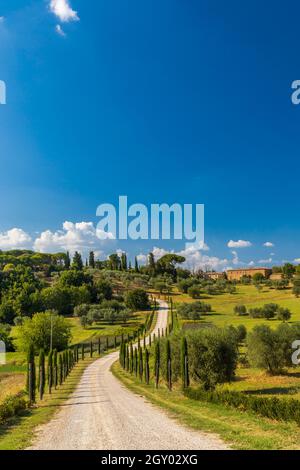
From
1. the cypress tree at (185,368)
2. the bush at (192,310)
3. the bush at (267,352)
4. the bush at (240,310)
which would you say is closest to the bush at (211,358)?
the cypress tree at (185,368)

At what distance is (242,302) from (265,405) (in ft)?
453

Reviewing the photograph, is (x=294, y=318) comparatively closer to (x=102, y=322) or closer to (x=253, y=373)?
(x=253, y=373)

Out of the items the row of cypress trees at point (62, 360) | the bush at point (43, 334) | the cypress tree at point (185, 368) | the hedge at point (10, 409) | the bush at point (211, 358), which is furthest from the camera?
the bush at point (43, 334)

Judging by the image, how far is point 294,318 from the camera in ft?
367

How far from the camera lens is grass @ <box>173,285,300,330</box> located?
4608 inches

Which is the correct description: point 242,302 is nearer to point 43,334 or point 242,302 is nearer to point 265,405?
point 43,334

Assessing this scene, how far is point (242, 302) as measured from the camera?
508 feet

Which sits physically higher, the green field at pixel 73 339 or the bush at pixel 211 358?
the bush at pixel 211 358

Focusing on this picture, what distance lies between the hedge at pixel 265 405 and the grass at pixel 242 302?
251 ft

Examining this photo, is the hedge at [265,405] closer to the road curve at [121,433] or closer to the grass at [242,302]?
the road curve at [121,433]

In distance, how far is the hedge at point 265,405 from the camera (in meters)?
Answer: 19.7

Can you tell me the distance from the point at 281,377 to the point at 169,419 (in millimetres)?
40709
